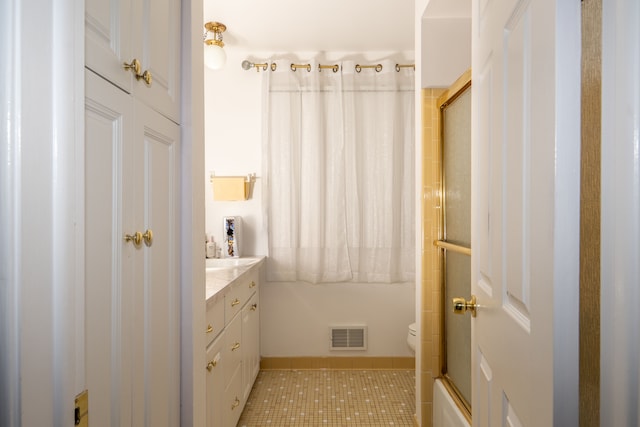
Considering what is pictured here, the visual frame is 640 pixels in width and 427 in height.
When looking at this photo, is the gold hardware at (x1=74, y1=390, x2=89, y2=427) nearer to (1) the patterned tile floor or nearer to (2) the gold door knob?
(2) the gold door knob

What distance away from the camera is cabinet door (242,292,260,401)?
100 inches

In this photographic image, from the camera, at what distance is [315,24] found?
2.85 m

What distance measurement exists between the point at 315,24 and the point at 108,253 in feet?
8.28

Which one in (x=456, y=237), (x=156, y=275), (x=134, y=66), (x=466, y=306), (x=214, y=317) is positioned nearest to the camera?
(x=134, y=66)

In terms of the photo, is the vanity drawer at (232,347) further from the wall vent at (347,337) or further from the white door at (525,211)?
the white door at (525,211)

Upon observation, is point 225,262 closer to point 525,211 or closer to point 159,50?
point 159,50

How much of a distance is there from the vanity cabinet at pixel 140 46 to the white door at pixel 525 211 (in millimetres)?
811

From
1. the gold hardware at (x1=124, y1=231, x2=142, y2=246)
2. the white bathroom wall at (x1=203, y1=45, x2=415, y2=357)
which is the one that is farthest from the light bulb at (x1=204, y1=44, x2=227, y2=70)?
the gold hardware at (x1=124, y1=231, x2=142, y2=246)

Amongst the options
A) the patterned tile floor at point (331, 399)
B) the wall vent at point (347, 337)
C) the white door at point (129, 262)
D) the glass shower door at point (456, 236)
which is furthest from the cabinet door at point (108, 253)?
the wall vent at point (347, 337)

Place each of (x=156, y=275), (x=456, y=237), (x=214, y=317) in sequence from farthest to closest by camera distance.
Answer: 1. (x=456, y=237)
2. (x=214, y=317)
3. (x=156, y=275)

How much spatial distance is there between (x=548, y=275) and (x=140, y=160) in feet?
2.96

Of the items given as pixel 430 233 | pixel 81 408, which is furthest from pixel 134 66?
pixel 430 233

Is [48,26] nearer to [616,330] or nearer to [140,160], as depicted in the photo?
[140,160]

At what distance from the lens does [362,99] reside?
10.6ft
